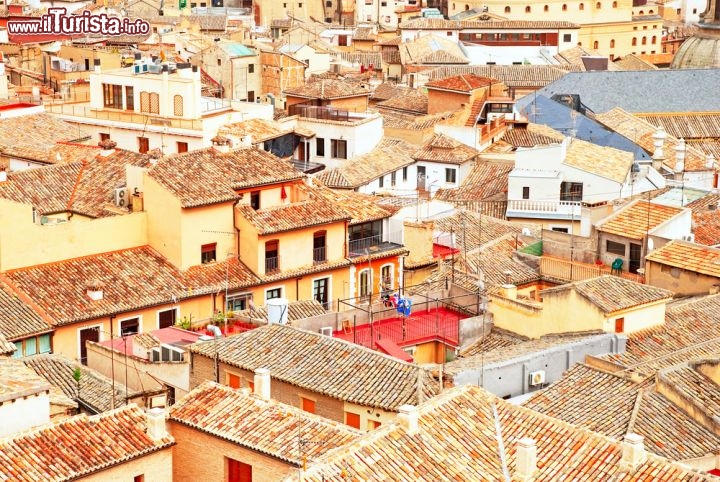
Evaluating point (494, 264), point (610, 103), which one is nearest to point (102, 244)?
point (494, 264)

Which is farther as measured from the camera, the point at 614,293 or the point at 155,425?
the point at 614,293

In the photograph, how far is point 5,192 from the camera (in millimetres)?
38625

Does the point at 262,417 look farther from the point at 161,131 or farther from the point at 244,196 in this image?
the point at 161,131

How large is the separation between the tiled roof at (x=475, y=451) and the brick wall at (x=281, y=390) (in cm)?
387

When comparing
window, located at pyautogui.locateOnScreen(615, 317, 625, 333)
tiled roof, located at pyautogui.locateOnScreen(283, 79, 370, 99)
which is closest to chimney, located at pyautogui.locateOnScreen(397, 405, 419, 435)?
window, located at pyautogui.locateOnScreen(615, 317, 625, 333)

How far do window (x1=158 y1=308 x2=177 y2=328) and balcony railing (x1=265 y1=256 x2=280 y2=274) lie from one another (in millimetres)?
2702

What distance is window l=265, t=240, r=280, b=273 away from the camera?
37406mm

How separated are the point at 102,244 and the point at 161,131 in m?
13.5

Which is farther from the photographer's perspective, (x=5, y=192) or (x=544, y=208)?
(x=544, y=208)

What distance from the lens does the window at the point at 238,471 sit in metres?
23.4

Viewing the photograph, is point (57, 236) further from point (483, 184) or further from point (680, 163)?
point (680, 163)

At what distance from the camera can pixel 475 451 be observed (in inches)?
870

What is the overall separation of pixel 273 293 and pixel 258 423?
46.1ft

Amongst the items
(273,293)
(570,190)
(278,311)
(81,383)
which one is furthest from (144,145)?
(81,383)
